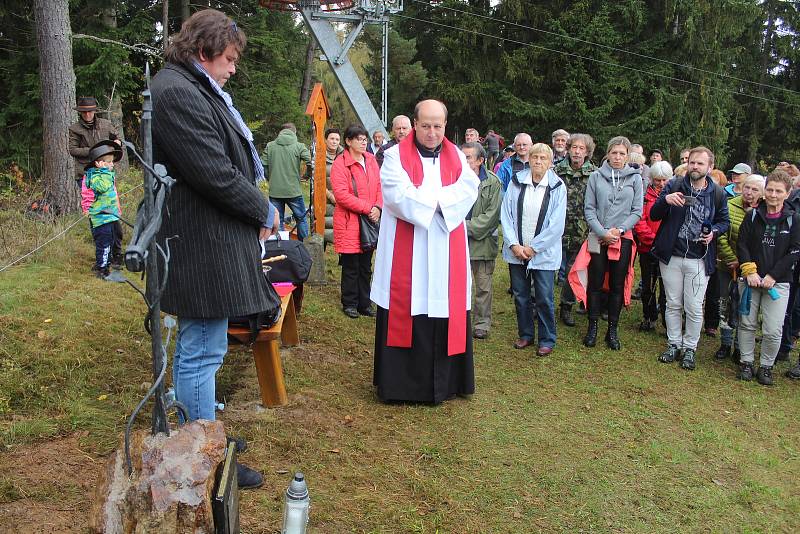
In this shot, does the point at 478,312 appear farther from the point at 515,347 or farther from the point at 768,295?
the point at 768,295

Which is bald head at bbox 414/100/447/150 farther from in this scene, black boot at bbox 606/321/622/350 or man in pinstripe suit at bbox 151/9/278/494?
black boot at bbox 606/321/622/350

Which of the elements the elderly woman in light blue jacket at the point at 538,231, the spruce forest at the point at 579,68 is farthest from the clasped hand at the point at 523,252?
the spruce forest at the point at 579,68

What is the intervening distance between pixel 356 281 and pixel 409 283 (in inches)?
99.1

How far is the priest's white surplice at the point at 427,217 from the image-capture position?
15.1 ft

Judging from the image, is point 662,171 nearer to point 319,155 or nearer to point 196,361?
point 319,155

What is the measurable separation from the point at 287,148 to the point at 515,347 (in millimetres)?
5340

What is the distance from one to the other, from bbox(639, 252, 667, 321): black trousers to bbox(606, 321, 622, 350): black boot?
94cm

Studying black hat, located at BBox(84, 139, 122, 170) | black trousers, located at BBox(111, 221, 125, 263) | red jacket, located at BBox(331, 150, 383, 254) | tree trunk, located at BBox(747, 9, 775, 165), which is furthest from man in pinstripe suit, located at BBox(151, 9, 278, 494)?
tree trunk, located at BBox(747, 9, 775, 165)

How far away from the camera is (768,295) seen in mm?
5797

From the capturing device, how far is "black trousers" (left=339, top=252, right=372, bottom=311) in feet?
23.5

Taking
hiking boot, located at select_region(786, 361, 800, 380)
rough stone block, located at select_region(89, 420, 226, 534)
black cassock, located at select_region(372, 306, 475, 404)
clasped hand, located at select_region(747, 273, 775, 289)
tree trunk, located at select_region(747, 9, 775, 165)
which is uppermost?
tree trunk, located at select_region(747, 9, 775, 165)

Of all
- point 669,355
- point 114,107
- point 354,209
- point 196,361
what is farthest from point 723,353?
point 114,107

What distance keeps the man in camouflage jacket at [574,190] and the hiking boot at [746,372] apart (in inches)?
70.8

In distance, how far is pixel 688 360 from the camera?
6.16 m
